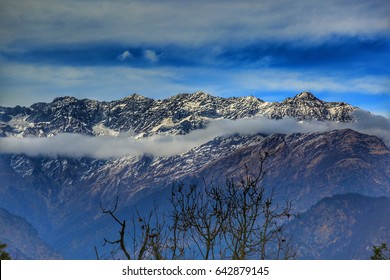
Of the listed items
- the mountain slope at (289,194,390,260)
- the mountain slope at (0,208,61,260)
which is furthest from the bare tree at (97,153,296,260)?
the mountain slope at (289,194,390,260)

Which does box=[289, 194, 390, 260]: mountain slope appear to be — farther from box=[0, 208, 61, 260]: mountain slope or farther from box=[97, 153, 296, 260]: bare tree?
box=[97, 153, 296, 260]: bare tree

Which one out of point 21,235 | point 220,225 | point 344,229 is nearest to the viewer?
point 220,225

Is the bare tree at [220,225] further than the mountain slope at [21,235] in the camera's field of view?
No

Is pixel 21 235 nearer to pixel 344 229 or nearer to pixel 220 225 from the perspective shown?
pixel 344 229

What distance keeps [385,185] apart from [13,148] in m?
190

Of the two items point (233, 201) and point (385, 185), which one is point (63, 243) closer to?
point (385, 185)

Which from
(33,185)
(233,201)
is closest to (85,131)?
(233,201)

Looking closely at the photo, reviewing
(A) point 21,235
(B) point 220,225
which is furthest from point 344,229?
(B) point 220,225

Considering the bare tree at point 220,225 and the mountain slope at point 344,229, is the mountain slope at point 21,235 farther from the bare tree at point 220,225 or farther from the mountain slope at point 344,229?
the bare tree at point 220,225

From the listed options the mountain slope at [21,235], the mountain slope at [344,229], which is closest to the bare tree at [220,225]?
the mountain slope at [21,235]

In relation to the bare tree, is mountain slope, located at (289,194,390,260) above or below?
above

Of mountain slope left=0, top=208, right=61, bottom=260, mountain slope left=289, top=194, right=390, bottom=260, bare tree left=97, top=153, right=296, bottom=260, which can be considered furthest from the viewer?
mountain slope left=289, top=194, right=390, bottom=260

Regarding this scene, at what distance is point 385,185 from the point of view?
19675 centimetres

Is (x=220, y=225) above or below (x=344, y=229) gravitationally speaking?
below
